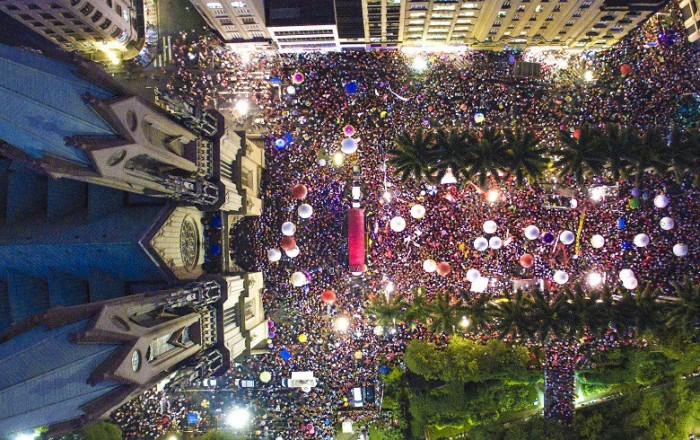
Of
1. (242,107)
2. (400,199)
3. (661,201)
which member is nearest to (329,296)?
(400,199)

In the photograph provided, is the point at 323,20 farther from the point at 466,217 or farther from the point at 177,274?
the point at 177,274

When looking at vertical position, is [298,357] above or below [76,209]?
below

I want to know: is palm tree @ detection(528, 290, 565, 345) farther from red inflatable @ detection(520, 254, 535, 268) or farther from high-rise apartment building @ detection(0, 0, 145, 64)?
high-rise apartment building @ detection(0, 0, 145, 64)

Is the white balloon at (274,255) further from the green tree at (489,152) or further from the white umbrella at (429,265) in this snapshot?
the green tree at (489,152)

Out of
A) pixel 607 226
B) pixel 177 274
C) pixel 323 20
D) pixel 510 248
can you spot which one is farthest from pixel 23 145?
pixel 607 226

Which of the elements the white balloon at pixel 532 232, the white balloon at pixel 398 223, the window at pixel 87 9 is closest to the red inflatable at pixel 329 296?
the white balloon at pixel 398 223
